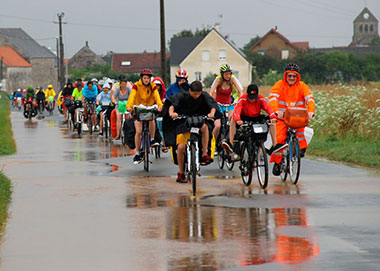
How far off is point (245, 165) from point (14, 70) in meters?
147

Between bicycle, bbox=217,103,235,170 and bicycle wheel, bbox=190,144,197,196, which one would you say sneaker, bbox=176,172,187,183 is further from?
bicycle, bbox=217,103,235,170

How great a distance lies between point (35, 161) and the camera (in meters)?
18.2

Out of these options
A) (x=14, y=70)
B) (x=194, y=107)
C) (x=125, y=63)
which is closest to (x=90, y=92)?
(x=194, y=107)

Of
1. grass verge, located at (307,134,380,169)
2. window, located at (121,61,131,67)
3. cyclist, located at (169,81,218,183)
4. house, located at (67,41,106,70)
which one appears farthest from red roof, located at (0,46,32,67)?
cyclist, located at (169,81,218,183)

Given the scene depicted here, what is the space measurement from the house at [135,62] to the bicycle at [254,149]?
15070 cm

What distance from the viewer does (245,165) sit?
43.4 ft

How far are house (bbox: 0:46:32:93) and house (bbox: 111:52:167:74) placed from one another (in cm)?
1721

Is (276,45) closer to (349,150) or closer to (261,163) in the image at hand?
(349,150)

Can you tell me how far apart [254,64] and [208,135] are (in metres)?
111

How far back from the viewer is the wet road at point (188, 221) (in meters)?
7.43

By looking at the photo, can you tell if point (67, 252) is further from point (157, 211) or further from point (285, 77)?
point (285, 77)

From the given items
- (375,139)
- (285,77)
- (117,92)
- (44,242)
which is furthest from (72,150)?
(44,242)

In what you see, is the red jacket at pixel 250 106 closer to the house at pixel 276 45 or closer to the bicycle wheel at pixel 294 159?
the bicycle wheel at pixel 294 159

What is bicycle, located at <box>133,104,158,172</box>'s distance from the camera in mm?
16000
